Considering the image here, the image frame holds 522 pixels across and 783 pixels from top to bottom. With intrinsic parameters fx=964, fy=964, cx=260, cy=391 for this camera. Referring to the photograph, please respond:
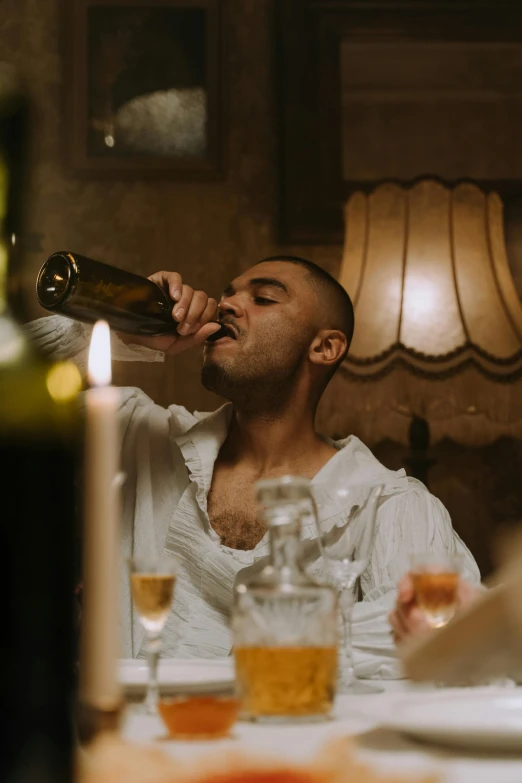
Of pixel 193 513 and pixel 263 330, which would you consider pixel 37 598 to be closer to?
pixel 193 513

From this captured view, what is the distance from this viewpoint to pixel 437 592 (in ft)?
2.68

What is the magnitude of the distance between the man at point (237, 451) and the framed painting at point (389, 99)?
408 millimetres

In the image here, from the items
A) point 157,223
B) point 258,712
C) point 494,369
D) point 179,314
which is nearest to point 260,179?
point 157,223

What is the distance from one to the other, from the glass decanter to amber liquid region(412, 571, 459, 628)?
170mm

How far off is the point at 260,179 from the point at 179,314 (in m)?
0.88

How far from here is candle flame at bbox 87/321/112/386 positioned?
359mm

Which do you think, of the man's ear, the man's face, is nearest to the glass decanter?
the man's face

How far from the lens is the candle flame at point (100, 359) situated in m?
0.36

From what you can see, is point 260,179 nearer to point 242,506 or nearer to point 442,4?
point 442,4

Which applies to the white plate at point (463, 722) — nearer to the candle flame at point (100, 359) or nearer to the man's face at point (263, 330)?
the candle flame at point (100, 359)

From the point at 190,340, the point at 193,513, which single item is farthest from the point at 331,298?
the point at 193,513

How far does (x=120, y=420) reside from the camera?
182 cm

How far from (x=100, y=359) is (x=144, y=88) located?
6.96 ft

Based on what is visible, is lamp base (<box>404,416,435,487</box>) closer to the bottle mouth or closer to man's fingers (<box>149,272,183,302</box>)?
man's fingers (<box>149,272,183,302</box>)
